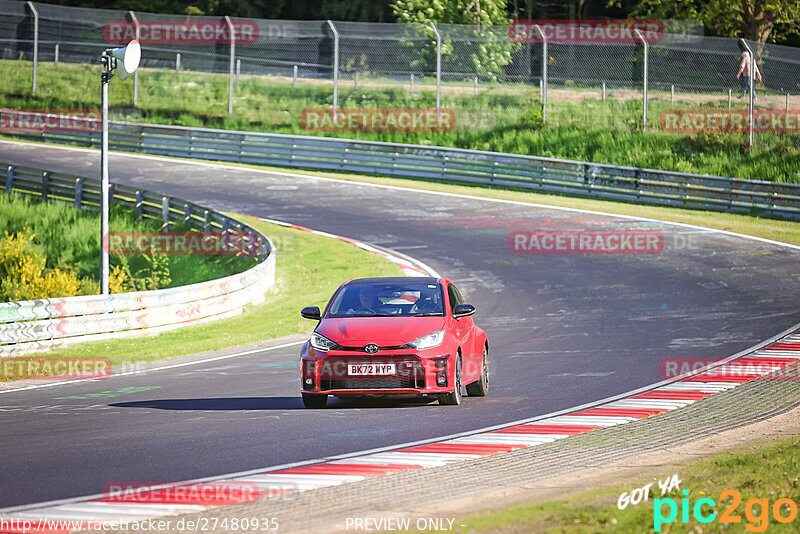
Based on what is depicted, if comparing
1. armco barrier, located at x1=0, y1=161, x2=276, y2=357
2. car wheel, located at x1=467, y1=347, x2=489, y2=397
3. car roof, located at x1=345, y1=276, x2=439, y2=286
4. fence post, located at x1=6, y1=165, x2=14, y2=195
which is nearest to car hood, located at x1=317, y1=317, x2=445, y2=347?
car roof, located at x1=345, y1=276, x2=439, y2=286

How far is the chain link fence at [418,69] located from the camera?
116ft

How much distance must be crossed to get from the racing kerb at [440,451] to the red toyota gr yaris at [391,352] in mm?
1029

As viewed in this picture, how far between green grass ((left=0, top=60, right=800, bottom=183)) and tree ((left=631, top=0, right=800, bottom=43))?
11287mm

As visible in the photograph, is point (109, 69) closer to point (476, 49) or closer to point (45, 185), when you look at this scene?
point (45, 185)

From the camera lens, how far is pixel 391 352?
1123 centimetres

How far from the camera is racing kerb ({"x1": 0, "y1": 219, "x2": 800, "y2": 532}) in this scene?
7.43 meters

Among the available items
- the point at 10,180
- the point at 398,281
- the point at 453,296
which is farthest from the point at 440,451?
the point at 10,180

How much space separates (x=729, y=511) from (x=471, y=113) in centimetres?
3440

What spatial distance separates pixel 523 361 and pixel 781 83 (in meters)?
21.9

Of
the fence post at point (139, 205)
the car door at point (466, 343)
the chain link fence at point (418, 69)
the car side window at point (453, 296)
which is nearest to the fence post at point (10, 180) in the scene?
the fence post at point (139, 205)

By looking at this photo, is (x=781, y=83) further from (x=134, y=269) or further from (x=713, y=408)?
(x=713, y=408)

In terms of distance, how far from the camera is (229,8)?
66750 mm

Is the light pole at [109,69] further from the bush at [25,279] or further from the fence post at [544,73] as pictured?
the fence post at [544,73]

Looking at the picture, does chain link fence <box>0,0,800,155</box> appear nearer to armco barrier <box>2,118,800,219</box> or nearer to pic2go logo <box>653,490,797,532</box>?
armco barrier <box>2,118,800,219</box>
